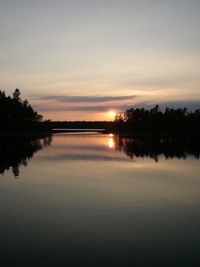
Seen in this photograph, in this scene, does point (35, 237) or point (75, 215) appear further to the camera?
point (75, 215)

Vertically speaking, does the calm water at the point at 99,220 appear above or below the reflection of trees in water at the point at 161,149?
above

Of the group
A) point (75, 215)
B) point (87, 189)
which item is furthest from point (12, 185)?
point (75, 215)

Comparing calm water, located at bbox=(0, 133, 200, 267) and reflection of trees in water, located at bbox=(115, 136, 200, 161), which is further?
reflection of trees in water, located at bbox=(115, 136, 200, 161)

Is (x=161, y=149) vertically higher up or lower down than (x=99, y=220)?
lower down

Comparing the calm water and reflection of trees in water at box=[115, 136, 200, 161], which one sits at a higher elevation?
the calm water

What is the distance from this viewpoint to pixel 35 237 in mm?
16000

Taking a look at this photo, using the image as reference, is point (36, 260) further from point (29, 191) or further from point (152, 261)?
point (29, 191)

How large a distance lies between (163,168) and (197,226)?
23.6 m

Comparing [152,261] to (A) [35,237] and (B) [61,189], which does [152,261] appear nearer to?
(A) [35,237]

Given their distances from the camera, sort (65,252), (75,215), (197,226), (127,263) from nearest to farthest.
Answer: (127,263), (65,252), (197,226), (75,215)

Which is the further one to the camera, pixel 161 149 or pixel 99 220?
pixel 161 149

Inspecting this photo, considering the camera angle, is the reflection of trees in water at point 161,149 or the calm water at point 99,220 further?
the reflection of trees in water at point 161,149

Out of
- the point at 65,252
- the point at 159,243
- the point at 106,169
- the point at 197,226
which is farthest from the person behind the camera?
the point at 106,169

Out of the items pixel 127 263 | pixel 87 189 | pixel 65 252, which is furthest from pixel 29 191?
pixel 127 263
